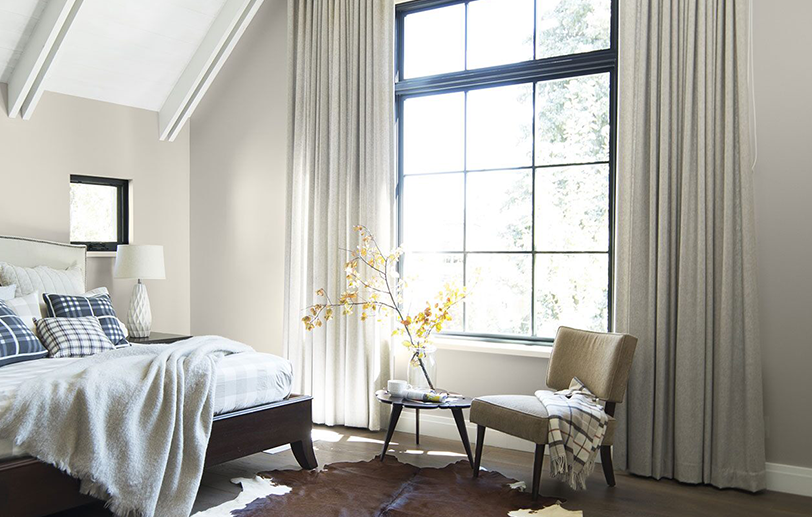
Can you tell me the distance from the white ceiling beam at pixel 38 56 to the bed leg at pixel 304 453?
2.83 m

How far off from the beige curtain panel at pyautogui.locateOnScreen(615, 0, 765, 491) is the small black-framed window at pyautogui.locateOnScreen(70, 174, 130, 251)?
364cm

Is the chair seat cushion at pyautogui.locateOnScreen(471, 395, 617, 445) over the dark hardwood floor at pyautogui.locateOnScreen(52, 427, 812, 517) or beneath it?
over

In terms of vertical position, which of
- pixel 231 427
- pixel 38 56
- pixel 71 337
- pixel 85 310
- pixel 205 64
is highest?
pixel 205 64

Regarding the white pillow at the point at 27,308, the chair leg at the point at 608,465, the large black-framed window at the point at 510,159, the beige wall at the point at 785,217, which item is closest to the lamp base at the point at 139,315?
the white pillow at the point at 27,308

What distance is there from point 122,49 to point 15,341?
7.64ft

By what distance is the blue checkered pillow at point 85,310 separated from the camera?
154 inches

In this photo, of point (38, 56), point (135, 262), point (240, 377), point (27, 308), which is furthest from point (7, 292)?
point (240, 377)

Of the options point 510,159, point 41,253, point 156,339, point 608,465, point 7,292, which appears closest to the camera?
point 608,465

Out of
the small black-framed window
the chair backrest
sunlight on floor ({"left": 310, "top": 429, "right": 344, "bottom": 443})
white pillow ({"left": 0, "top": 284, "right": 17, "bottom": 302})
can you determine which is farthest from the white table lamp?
the chair backrest

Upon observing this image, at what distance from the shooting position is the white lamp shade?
185 inches

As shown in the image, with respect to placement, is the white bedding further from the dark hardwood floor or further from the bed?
the dark hardwood floor

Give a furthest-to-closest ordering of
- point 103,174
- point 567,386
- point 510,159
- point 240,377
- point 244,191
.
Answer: point 244,191
point 103,174
point 510,159
point 567,386
point 240,377

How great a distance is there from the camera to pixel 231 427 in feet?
10.5

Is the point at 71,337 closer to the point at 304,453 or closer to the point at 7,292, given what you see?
the point at 7,292
